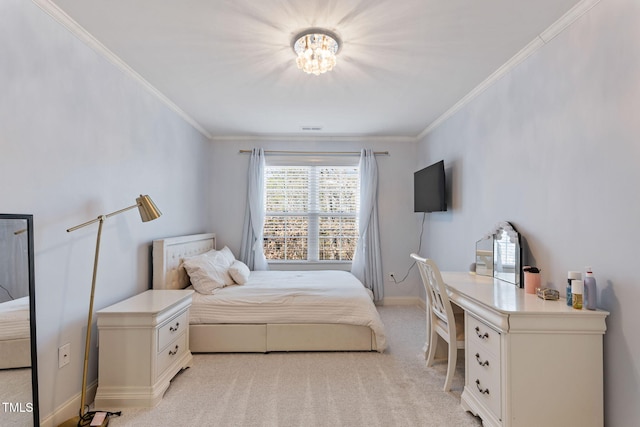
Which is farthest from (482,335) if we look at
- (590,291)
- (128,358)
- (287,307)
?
(128,358)

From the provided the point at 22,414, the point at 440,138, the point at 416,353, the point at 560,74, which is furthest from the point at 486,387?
the point at 440,138

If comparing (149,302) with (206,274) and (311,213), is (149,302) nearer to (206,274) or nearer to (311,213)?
(206,274)

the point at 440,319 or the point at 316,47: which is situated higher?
the point at 316,47

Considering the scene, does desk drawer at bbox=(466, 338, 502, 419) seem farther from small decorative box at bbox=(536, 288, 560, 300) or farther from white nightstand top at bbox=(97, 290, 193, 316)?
white nightstand top at bbox=(97, 290, 193, 316)

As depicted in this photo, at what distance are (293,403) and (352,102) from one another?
2760 mm

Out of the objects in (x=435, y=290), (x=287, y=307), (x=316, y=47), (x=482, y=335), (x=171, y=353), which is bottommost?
(x=171, y=353)

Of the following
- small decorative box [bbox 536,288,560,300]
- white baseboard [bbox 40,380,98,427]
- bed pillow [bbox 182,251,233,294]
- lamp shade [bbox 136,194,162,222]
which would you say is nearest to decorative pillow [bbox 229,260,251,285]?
bed pillow [bbox 182,251,233,294]

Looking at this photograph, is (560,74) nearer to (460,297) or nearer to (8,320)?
(460,297)

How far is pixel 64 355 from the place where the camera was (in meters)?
1.86

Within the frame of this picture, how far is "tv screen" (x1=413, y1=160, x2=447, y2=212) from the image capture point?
344 cm

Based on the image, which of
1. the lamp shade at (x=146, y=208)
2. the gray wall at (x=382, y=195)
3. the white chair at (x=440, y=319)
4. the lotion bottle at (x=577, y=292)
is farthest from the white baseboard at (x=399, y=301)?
the lamp shade at (x=146, y=208)

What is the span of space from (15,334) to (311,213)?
349 cm

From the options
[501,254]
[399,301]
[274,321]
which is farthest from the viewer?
[399,301]

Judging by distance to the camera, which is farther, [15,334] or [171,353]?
[171,353]
